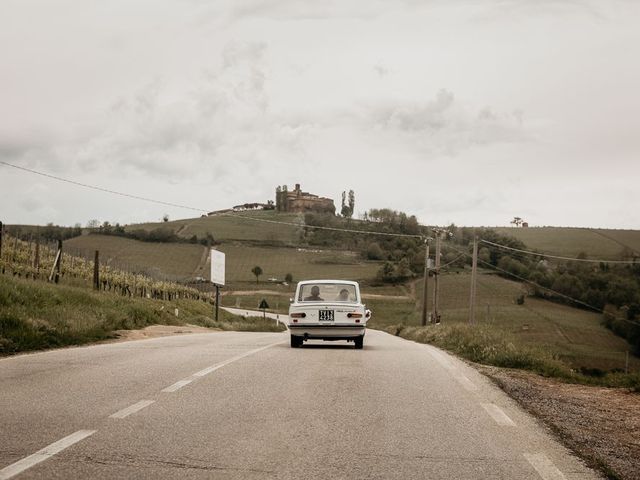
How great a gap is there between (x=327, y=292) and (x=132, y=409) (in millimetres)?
13106

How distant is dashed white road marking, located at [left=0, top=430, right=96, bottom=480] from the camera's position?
528 cm

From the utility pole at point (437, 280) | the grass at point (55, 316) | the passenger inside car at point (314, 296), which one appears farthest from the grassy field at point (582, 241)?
the passenger inside car at point (314, 296)

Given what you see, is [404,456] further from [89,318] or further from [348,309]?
[89,318]

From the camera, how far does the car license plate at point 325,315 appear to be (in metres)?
19.7

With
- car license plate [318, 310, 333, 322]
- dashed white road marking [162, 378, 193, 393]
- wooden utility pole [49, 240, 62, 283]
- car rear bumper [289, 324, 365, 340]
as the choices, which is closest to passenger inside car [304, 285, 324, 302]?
car license plate [318, 310, 333, 322]

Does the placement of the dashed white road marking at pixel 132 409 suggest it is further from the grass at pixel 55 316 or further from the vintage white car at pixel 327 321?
the vintage white car at pixel 327 321

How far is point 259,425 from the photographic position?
7.46 meters

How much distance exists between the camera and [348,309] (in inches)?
778

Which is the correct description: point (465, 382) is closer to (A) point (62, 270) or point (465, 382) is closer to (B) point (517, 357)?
(B) point (517, 357)

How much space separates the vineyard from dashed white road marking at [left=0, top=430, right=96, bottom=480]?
2411cm

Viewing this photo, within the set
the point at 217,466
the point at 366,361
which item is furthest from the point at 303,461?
the point at 366,361

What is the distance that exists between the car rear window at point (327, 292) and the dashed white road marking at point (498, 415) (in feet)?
37.4

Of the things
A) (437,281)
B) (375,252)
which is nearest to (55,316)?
(437,281)

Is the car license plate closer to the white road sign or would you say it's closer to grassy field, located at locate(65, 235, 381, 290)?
the white road sign
